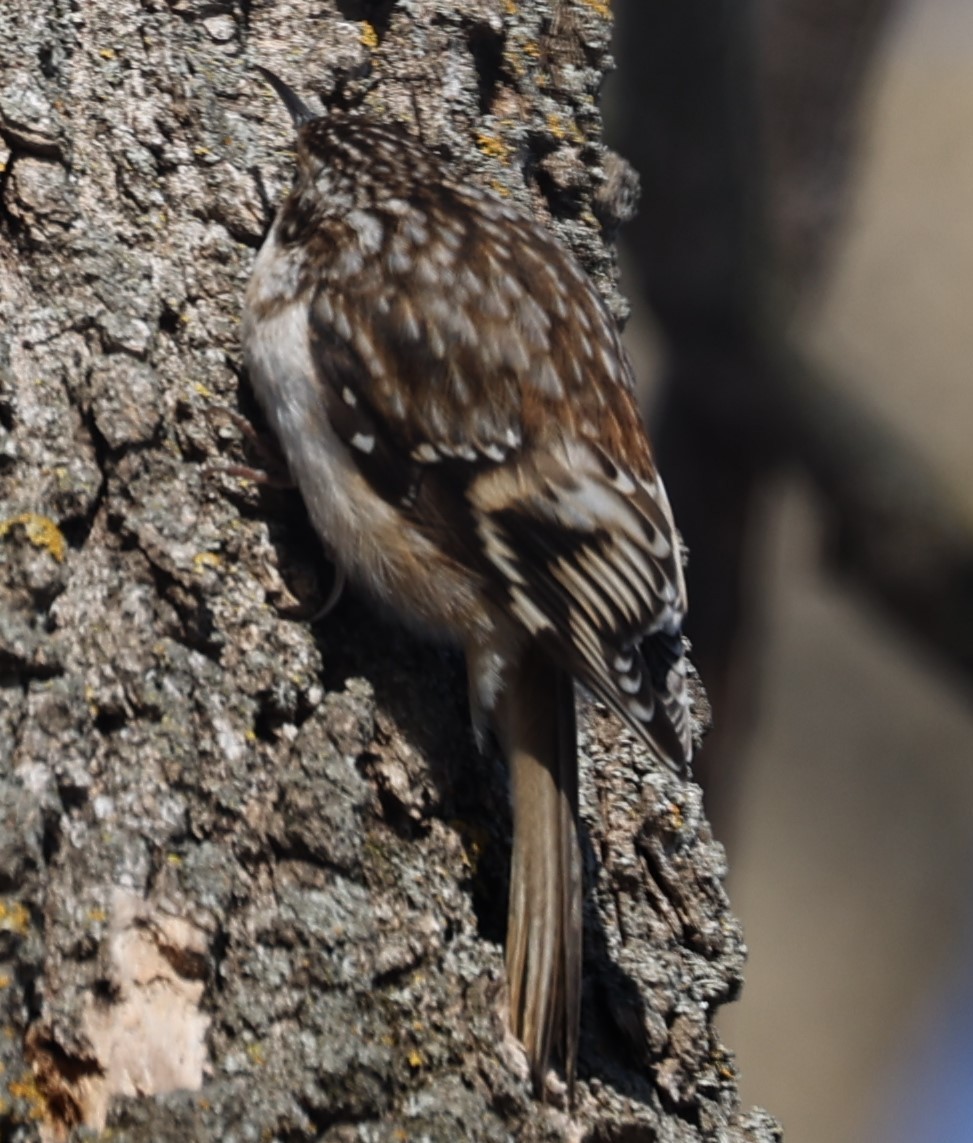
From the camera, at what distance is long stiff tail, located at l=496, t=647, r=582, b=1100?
1.72 meters

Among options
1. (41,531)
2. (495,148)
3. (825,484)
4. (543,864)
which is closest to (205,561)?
(41,531)

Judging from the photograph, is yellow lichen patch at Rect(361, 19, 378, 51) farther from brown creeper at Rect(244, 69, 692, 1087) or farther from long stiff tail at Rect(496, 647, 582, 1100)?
long stiff tail at Rect(496, 647, 582, 1100)

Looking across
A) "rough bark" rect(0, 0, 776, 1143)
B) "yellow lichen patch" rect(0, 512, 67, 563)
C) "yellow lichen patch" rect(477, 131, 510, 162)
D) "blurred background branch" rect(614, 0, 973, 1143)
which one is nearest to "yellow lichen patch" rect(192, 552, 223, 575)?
"rough bark" rect(0, 0, 776, 1143)

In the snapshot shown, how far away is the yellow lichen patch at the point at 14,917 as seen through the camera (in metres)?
1.53

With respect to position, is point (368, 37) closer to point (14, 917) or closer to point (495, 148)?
point (495, 148)

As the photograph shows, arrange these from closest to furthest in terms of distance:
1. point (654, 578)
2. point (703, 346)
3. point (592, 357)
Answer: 1. point (654, 578)
2. point (592, 357)
3. point (703, 346)

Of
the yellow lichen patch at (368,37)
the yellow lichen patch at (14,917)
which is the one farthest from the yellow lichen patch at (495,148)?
the yellow lichen patch at (14,917)

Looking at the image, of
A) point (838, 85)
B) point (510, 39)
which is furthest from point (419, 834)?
point (838, 85)

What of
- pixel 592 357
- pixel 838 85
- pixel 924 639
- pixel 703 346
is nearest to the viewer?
pixel 592 357

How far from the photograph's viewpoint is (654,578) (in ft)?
Result: 6.52

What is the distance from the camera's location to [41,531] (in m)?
1.76

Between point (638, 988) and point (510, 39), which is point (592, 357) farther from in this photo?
point (638, 988)

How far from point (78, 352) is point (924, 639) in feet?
7.08

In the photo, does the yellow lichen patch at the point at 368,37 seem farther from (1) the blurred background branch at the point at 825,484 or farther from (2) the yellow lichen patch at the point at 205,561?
(1) the blurred background branch at the point at 825,484
